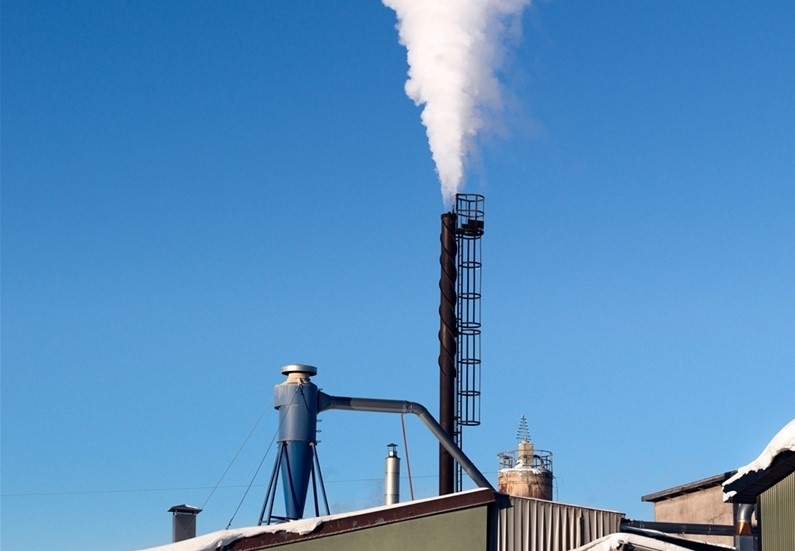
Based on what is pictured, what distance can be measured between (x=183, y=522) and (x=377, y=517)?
7.61 m

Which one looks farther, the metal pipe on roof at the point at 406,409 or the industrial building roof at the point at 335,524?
the metal pipe on roof at the point at 406,409

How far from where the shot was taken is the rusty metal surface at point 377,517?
64.9 ft

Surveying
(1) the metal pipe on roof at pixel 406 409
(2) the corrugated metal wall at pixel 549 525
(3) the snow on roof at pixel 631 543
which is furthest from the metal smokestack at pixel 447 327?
(3) the snow on roof at pixel 631 543

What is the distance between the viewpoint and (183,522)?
1037 inches

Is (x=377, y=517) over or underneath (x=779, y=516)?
underneath

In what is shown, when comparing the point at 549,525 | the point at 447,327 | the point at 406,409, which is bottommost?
the point at 549,525

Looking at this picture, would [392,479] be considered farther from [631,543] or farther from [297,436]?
[631,543]

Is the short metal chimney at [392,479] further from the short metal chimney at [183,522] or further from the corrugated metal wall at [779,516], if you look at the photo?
the corrugated metal wall at [779,516]

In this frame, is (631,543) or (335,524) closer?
(335,524)

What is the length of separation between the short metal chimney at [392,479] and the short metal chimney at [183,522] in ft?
17.8

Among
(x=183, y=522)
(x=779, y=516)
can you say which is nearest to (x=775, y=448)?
(x=779, y=516)

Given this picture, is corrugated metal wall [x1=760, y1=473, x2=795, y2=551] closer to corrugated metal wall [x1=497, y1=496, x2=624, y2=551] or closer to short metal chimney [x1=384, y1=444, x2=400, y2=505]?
corrugated metal wall [x1=497, y1=496, x2=624, y2=551]

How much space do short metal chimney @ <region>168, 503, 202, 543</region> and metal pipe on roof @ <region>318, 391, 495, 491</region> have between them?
668cm

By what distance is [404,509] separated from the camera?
1988cm
